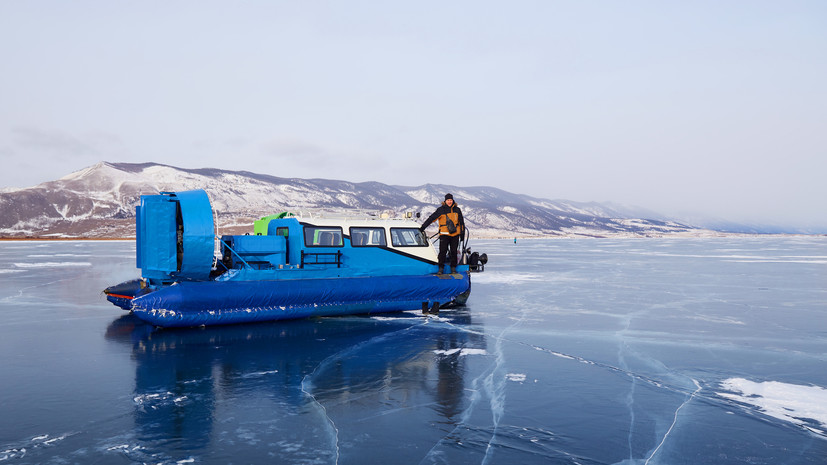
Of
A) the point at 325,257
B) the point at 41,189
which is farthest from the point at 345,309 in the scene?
the point at 41,189

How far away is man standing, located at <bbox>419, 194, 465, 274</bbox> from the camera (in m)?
12.8

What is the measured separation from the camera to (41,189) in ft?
461

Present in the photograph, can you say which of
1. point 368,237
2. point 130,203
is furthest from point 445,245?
point 130,203

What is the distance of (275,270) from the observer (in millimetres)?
11273

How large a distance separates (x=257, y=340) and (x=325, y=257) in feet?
9.66

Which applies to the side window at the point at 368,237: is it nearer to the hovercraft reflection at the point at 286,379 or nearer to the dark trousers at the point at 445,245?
the dark trousers at the point at 445,245

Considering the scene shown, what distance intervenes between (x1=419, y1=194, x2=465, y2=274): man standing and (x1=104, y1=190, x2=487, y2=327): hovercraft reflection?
40cm

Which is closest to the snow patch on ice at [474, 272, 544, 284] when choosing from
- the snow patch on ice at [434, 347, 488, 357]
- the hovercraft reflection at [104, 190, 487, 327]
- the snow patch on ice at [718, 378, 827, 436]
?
the hovercraft reflection at [104, 190, 487, 327]

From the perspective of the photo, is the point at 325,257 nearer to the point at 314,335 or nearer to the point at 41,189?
the point at 314,335

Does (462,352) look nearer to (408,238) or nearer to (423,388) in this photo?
(423,388)

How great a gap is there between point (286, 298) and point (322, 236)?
1.80 meters

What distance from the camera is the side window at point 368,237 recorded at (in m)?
12.6

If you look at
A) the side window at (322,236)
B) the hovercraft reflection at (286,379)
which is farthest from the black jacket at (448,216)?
the hovercraft reflection at (286,379)

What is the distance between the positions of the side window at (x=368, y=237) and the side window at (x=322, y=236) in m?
0.34
